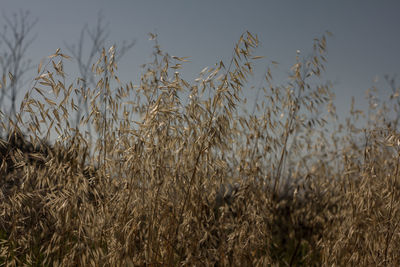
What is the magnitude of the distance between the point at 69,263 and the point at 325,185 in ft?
7.72

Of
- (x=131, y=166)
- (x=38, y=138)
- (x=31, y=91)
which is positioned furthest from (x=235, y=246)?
(x=31, y=91)

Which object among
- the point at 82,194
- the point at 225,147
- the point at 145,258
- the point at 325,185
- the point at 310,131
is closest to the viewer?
the point at 145,258

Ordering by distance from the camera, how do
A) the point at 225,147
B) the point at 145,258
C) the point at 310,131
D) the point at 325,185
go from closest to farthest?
the point at 145,258 → the point at 225,147 → the point at 325,185 → the point at 310,131

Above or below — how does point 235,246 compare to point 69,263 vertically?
above

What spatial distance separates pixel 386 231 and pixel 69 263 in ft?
6.42

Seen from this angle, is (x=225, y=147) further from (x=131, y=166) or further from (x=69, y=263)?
(x=69, y=263)

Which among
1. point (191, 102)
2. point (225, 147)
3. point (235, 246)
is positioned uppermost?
point (191, 102)

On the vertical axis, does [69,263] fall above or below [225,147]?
below

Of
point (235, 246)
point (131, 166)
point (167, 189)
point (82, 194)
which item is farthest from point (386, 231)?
point (82, 194)

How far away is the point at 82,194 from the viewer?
7.39 feet

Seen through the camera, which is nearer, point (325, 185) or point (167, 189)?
point (167, 189)

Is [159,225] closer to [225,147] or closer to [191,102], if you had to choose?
[225,147]

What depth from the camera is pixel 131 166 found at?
2.19 m

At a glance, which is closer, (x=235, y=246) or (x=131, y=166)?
(x=131, y=166)
